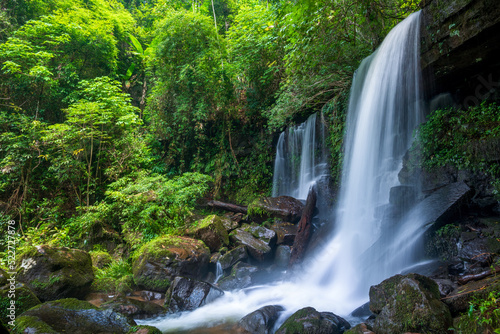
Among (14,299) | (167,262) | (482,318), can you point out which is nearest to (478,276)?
(482,318)

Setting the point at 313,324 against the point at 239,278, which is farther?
the point at 239,278

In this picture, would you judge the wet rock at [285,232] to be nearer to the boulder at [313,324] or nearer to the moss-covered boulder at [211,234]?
the moss-covered boulder at [211,234]

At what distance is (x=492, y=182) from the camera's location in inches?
180

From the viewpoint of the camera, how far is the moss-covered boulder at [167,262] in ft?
19.7

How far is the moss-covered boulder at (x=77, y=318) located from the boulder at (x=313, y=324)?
2346 millimetres

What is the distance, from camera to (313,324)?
358 cm

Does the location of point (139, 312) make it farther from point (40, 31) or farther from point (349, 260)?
point (40, 31)

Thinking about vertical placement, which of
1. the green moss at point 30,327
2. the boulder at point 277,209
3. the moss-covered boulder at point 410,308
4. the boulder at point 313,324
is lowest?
the boulder at point 313,324

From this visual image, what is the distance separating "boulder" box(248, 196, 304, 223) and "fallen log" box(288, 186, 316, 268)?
1.23 m

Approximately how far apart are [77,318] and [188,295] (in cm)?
220

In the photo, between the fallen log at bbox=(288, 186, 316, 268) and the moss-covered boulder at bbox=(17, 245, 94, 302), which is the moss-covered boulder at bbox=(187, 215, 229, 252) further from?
the moss-covered boulder at bbox=(17, 245, 94, 302)

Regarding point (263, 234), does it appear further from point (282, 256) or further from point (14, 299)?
point (14, 299)

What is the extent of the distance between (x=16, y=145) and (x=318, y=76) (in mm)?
11392

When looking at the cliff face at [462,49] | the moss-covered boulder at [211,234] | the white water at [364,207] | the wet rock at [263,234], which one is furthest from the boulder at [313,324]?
the cliff face at [462,49]
